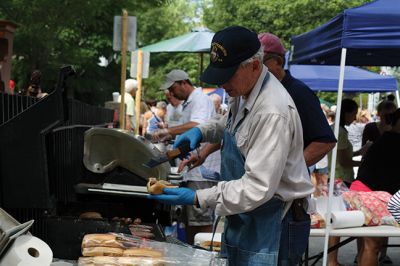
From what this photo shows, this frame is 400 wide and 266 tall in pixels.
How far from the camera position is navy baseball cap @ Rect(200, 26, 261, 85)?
2828 mm

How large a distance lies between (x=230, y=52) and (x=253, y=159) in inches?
18.1

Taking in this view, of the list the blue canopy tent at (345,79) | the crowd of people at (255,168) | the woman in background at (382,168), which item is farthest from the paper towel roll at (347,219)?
the blue canopy tent at (345,79)

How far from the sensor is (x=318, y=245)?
8.15 meters

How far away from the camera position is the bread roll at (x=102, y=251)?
2.87 m

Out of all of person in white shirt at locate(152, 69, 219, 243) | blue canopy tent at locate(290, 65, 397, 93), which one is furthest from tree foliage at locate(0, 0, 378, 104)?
person in white shirt at locate(152, 69, 219, 243)

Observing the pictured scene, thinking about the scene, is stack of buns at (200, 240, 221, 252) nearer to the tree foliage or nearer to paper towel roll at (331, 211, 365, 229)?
paper towel roll at (331, 211, 365, 229)

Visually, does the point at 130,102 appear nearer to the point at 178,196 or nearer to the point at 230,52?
the point at 178,196

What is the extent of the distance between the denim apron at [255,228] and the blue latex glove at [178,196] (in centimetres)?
20

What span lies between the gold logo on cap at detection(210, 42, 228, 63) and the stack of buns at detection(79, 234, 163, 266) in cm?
86

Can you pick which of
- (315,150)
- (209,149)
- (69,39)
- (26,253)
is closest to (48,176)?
(26,253)

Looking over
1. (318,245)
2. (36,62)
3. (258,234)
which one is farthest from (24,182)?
(36,62)

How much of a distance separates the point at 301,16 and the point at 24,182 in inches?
1070

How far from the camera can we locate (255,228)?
2930 mm

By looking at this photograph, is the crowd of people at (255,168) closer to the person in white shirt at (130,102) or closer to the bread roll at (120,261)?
the bread roll at (120,261)
